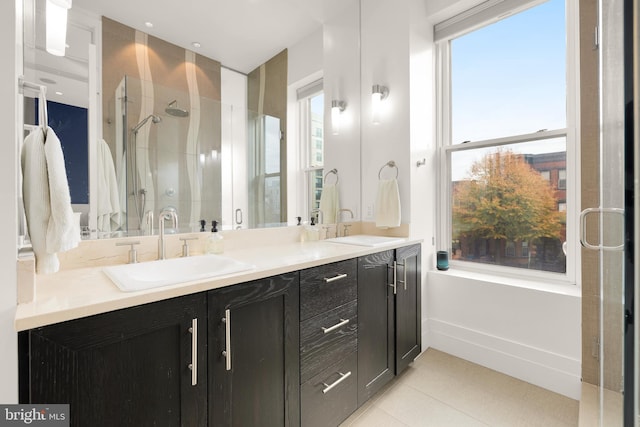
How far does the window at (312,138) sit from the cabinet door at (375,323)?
2.41 feet

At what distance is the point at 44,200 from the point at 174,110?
83 cm

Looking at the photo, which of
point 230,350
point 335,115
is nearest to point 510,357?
point 230,350

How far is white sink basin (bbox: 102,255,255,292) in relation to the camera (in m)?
0.92

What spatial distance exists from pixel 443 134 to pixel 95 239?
99.9 inches

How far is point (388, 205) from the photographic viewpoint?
90.4 inches

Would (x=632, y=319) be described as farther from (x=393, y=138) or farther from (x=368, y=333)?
(x=393, y=138)

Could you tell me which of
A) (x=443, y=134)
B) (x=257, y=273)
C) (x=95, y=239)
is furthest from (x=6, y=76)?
(x=443, y=134)

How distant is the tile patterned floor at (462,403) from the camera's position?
1574 millimetres

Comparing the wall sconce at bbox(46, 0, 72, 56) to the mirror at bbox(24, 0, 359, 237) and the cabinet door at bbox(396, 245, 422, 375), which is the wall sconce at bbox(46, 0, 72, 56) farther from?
the cabinet door at bbox(396, 245, 422, 375)

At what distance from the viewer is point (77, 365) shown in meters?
0.75

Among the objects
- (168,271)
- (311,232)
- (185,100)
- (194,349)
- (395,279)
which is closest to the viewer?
(194,349)

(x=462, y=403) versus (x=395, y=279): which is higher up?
(x=395, y=279)

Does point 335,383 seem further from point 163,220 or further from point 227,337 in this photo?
point 163,220

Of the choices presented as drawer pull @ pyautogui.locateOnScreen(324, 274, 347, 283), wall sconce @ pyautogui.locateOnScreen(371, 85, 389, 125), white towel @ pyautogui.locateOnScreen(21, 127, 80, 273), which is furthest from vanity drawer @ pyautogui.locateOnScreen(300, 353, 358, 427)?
wall sconce @ pyautogui.locateOnScreen(371, 85, 389, 125)
